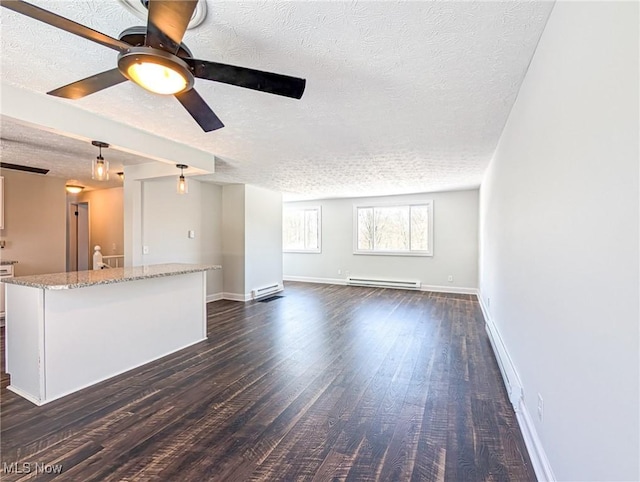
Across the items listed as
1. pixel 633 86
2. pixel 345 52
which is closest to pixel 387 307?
pixel 345 52

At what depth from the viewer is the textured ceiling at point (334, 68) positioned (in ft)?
4.81

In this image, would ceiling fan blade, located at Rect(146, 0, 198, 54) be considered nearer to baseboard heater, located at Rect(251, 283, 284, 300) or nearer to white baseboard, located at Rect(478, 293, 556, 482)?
white baseboard, located at Rect(478, 293, 556, 482)

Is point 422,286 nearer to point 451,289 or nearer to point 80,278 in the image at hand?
point 451,289

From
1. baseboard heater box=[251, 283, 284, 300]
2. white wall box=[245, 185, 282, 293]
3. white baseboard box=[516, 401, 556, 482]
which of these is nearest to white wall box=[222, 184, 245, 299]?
white wall box=[245, 185, 282, 293]

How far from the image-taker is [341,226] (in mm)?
8039

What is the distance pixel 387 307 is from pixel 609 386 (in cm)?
467

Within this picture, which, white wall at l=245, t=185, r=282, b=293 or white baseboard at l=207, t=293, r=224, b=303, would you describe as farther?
white wall at l=245, t=185, r=282, b=293

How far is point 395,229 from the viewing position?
749 centimetres

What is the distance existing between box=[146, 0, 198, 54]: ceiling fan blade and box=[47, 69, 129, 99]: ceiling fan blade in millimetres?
397

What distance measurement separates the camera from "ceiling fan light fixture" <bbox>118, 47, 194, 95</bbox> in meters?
1.33

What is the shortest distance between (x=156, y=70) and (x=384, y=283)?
671 centimetres

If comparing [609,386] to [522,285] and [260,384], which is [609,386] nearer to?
[522,285]

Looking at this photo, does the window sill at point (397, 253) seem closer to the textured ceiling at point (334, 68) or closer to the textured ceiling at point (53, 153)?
the textured ceiling at point (334, 68)

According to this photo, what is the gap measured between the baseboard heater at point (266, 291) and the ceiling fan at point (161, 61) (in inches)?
192
